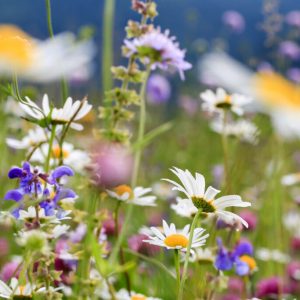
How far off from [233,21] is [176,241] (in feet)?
13.1

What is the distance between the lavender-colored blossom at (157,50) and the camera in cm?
91

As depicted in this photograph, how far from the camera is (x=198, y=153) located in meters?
3.36

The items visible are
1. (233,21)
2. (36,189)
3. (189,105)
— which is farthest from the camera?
(233,21)

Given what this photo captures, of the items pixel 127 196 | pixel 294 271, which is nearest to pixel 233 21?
pixel 294 271

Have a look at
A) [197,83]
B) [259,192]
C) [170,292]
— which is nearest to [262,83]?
[170,292]

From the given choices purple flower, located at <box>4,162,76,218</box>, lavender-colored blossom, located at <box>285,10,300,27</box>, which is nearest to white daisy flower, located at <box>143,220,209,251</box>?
purple flower, located at <box>4,162,76,218</box>

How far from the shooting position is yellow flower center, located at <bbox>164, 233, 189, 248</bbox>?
2.44 feet

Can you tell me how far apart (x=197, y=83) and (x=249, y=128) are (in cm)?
313

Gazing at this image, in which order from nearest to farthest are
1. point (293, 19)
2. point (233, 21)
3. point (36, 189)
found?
point (36, 189), point (293, 19), point (233, 21)

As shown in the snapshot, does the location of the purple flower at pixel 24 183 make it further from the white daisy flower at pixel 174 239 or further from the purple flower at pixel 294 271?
the purple flower at pixel 294 271

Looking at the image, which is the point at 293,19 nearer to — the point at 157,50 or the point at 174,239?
the point at 157,50

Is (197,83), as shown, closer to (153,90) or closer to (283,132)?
(153,90)

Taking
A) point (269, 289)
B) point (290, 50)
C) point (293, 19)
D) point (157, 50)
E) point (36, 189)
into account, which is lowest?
point (269, 289)

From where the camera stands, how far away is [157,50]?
0.92 metres
